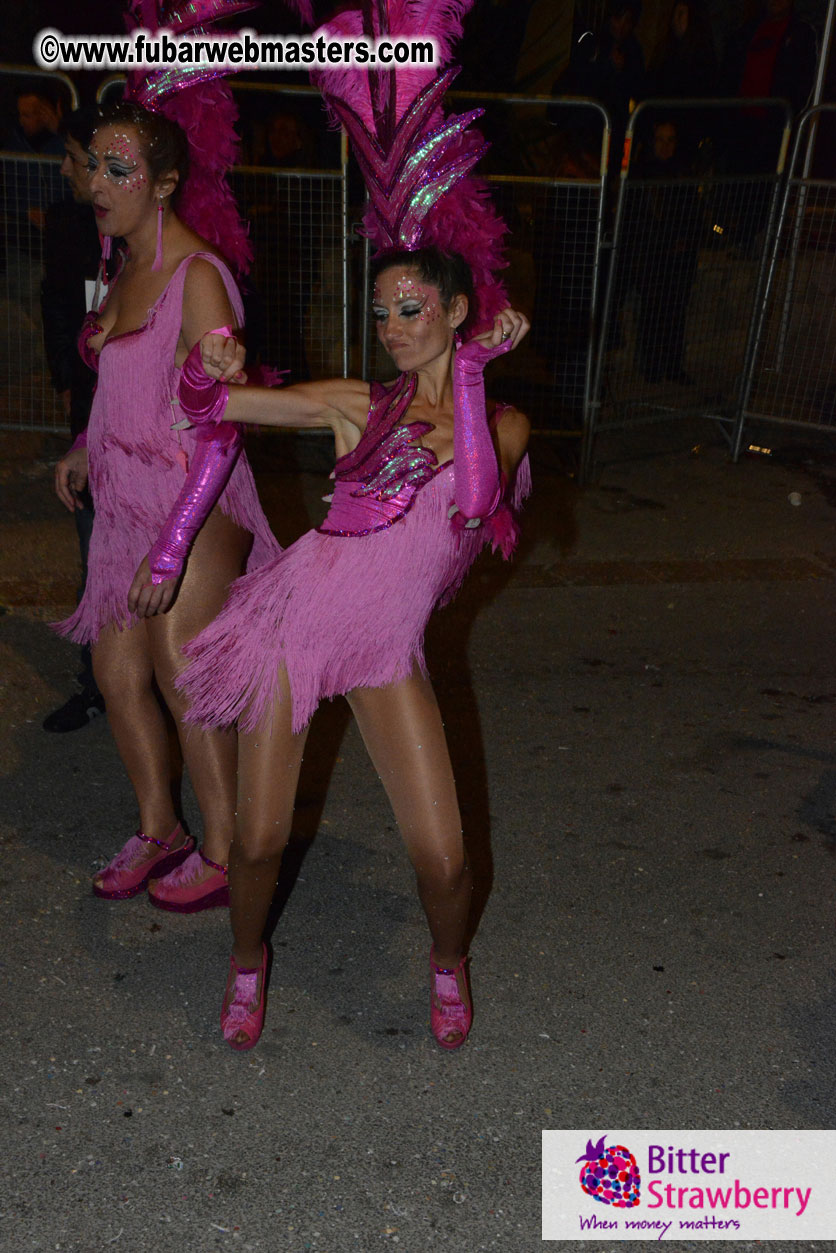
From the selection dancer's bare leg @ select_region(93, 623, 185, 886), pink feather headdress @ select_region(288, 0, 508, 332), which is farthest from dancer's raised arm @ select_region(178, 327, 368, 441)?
dancer's bare leg @ select_region(93, 623, 185, 886)

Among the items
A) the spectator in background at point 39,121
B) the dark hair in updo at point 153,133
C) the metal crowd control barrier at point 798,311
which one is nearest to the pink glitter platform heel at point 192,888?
the dark hair in updo at point 153,133

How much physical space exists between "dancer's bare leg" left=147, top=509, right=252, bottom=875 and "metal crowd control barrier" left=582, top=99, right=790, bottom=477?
4323 mm

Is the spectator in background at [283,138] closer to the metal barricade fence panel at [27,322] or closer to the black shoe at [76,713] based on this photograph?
the metal barricade fence panel at [27,322]

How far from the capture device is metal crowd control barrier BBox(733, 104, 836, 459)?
7.75 metres

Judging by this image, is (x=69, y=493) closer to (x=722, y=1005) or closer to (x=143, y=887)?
(x=143, y=887)

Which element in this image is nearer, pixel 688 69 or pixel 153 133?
pixel 153 133

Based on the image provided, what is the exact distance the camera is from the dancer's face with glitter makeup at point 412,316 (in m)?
2.72

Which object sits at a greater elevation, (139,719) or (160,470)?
(160,470)

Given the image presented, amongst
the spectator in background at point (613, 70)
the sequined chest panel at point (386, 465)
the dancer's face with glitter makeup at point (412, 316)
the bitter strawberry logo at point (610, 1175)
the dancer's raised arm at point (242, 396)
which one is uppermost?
the spectator in background at point (613, 70)

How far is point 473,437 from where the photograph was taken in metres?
2.66

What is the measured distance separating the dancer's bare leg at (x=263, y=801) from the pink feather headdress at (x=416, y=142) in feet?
3.42

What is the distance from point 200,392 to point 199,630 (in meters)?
0.75

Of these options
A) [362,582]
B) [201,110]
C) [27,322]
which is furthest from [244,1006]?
[27,322]

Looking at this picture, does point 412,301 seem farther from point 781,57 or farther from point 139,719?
point 781,57
